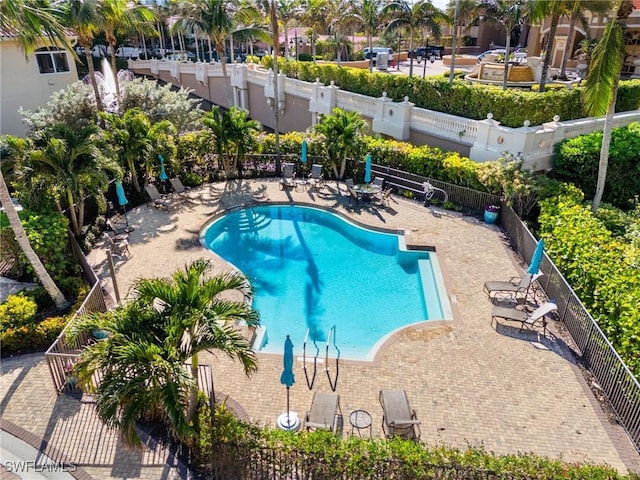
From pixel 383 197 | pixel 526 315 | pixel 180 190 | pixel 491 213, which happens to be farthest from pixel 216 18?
pixel 526 315

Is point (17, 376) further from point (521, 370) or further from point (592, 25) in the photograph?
point (592, 25)

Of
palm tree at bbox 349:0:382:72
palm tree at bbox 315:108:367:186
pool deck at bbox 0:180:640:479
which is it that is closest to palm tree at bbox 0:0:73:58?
pool deck at bbox 0:180:640:479

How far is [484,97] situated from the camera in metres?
21.9

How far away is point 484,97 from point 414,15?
9.72 metres

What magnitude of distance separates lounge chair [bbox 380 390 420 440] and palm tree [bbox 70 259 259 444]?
11.2 feet

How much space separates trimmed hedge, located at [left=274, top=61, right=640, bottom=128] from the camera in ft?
68.0

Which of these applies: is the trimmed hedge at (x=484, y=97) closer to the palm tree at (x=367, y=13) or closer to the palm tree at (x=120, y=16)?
the palm tree at (x=367, y=13)

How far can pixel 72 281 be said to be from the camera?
45.5 feet

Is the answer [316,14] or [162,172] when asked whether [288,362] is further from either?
[316,14]

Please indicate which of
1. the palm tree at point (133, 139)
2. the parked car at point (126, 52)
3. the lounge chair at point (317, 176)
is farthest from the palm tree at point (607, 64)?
the parked car at point (126, 52)

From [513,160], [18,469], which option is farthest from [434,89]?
[18,469]

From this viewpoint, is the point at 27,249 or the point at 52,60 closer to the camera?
the point at 27,249

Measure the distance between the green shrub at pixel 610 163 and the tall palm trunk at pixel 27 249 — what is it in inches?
799

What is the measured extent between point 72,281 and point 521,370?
1315cm
